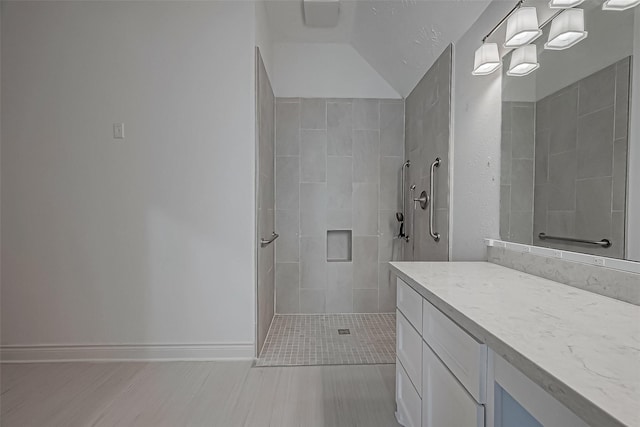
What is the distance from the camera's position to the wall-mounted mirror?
1.04 metres

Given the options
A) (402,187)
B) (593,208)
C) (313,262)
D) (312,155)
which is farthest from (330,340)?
(593,208)

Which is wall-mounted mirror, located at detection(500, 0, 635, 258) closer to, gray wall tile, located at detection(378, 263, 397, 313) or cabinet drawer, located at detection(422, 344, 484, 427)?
cabinet drawer, located at detection(422, 344, 484, 427)

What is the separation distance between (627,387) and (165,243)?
2.38 m

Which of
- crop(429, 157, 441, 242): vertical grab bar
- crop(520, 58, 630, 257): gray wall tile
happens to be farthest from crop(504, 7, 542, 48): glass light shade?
crop(429, 157, 441, 242): vertical grab bar

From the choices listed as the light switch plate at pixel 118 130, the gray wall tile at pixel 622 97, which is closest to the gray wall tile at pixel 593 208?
the gray wall tile at pixel 622 97

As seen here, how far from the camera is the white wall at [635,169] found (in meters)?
0.97

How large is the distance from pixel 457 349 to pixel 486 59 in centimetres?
151

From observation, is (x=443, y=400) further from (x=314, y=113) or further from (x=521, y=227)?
(x=314, y=113)

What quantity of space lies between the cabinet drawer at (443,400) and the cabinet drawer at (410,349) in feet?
0.21

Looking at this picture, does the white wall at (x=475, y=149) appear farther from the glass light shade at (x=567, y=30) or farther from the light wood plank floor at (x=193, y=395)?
the light wood plank floor at (x=193, y=395)

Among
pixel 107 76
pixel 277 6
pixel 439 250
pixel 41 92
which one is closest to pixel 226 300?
pixel 439 250

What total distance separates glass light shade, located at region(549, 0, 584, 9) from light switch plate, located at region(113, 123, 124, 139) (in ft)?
8.33

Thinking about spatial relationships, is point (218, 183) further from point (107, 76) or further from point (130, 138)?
point (107, 76)

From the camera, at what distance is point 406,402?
1.45 m
